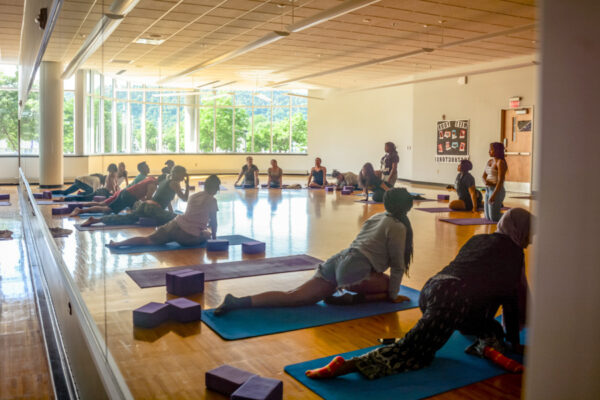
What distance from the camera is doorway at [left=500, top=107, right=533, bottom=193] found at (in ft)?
32.5

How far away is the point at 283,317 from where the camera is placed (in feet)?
11.8

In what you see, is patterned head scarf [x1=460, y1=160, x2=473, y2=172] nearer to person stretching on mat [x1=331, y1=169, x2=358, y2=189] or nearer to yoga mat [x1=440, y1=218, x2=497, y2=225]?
yoga mat [x1=440, y1=218, x2=497, y2=225]

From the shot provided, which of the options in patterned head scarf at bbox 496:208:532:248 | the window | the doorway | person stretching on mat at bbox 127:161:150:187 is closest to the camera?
patterned head scarf at bbox 496:208:532:248

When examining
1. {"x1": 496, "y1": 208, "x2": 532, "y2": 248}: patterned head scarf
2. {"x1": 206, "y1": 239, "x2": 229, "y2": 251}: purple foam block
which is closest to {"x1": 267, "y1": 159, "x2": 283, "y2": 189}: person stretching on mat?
{"x1": 206, "y1": 239, "x2": 229, "y2": 251}: purple foam block

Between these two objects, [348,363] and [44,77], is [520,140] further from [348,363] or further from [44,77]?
[348,363]

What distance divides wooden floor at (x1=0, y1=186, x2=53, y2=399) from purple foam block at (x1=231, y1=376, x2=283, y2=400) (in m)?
1.30

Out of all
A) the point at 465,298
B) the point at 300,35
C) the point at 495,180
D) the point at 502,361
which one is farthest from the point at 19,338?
the point at 300,35

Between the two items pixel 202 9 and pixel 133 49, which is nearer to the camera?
pixel 202 9

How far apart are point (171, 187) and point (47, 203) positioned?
13.4 feet

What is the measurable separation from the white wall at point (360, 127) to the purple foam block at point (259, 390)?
15745mm

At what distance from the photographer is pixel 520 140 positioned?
1201 cm

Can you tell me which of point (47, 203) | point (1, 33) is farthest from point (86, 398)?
point (1, 33)

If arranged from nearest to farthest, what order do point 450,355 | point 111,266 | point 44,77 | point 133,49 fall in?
point 450,355 < point 111,266 < point 44,77 < point 133,49

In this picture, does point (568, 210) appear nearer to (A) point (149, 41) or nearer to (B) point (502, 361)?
(B) point (502, 361)
